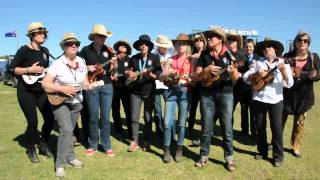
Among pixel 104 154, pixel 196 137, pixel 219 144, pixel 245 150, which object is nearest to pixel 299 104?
pixel 245 150

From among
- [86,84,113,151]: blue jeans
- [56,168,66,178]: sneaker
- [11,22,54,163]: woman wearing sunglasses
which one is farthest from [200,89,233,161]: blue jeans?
[11,22,54,163]: woman wearing sunglasses

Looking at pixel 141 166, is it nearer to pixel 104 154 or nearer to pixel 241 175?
pixel 104 154

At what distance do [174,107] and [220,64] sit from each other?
120cm

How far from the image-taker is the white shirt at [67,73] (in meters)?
5.64

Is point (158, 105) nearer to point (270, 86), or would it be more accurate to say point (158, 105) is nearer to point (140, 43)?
point (140, 43)

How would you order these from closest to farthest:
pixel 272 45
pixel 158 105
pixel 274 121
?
pixel 272 45
pixel 274 121
pixel 158 105

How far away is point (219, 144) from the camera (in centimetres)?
787

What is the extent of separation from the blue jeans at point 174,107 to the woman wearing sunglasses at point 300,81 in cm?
196

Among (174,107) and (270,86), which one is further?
(174,107)

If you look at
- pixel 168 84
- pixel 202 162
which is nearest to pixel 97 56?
pixel 168 84

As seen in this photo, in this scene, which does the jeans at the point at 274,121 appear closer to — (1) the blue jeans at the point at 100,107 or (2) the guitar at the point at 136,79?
(2) the guitar at the point at 136,79

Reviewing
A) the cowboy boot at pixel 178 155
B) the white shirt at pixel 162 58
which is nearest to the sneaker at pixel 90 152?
the cowboy boot at pixel 178 155

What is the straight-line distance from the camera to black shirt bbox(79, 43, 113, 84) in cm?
668

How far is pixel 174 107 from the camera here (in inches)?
259
